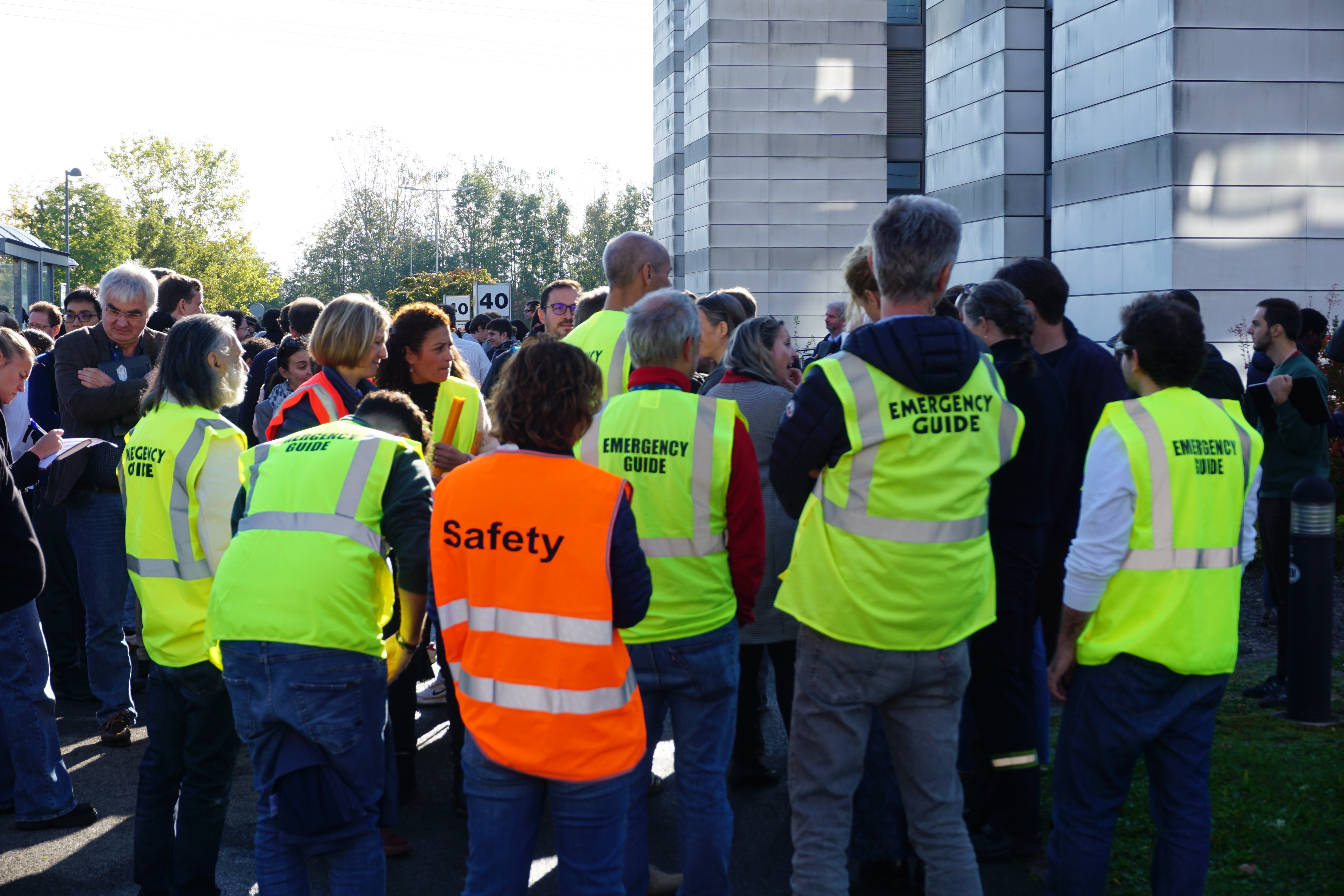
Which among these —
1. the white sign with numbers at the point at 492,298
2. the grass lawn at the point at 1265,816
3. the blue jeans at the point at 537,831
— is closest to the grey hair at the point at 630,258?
the blue jeans at the point at 537,831

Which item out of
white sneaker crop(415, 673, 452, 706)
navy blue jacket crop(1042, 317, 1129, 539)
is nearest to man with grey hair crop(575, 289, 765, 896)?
navy blue jacket crop(1042, 317, 1129, 539)

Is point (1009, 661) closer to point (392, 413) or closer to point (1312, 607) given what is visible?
point (392, 413)

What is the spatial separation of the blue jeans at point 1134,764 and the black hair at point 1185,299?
3.80ft

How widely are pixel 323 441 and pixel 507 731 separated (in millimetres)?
1028

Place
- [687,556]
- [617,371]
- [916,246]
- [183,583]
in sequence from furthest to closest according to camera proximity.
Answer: [617,371], [183,583], [687,556], [916,246]

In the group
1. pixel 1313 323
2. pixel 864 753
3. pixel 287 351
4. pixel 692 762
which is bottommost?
pixel 692 762

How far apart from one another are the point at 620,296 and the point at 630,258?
0.18 metres

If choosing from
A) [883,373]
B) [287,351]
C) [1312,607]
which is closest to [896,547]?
[883,373]

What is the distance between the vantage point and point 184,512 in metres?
4.03

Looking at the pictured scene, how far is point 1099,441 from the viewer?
3.54 metres

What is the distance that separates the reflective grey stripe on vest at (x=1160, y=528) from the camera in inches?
136

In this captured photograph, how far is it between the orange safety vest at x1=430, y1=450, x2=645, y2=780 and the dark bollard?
4.70 metres

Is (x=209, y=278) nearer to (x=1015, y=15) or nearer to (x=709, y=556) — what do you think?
(x=1015, y=15)

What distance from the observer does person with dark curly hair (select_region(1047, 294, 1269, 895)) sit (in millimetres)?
3455
